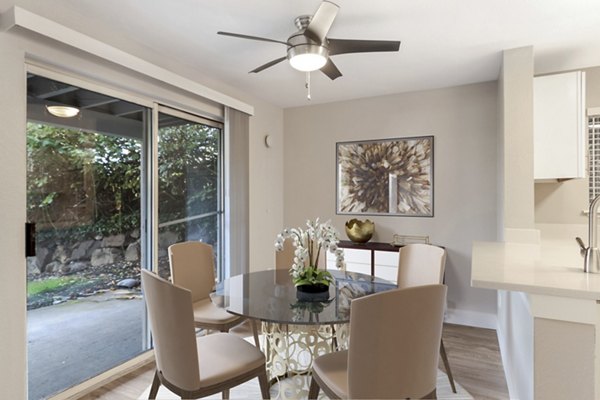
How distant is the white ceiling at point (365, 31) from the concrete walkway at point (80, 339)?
1796 mm

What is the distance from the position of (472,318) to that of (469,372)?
3.47ft

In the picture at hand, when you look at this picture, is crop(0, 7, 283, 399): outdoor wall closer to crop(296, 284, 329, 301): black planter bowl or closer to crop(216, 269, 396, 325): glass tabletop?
crop(216, 269, 396, 325): glass tabletop

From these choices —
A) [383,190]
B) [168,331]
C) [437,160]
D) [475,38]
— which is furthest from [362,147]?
[168,331]

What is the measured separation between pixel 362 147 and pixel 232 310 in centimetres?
276

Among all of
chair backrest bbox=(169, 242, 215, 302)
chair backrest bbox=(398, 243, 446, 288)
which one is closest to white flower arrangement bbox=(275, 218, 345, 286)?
chair backrest bbox=(398, 243, 446, 288)

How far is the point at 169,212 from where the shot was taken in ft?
9.66

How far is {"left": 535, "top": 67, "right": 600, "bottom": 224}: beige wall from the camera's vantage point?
293cm

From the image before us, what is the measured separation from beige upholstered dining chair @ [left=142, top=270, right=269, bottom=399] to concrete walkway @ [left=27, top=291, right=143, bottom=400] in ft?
3.14

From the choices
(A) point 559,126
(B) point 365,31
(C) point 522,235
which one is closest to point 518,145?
(A) point 559,126

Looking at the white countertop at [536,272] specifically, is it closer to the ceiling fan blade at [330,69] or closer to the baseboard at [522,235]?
the baseboard at [522,235]

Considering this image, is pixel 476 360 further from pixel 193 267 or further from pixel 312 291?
pixel 193 267

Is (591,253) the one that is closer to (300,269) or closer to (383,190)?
(300,269)

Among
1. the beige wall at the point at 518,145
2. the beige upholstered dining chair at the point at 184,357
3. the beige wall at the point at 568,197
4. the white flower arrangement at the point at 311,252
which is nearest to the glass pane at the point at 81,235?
the beige upholstered dining chair at the point at 184,357

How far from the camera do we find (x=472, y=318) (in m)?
3.41
